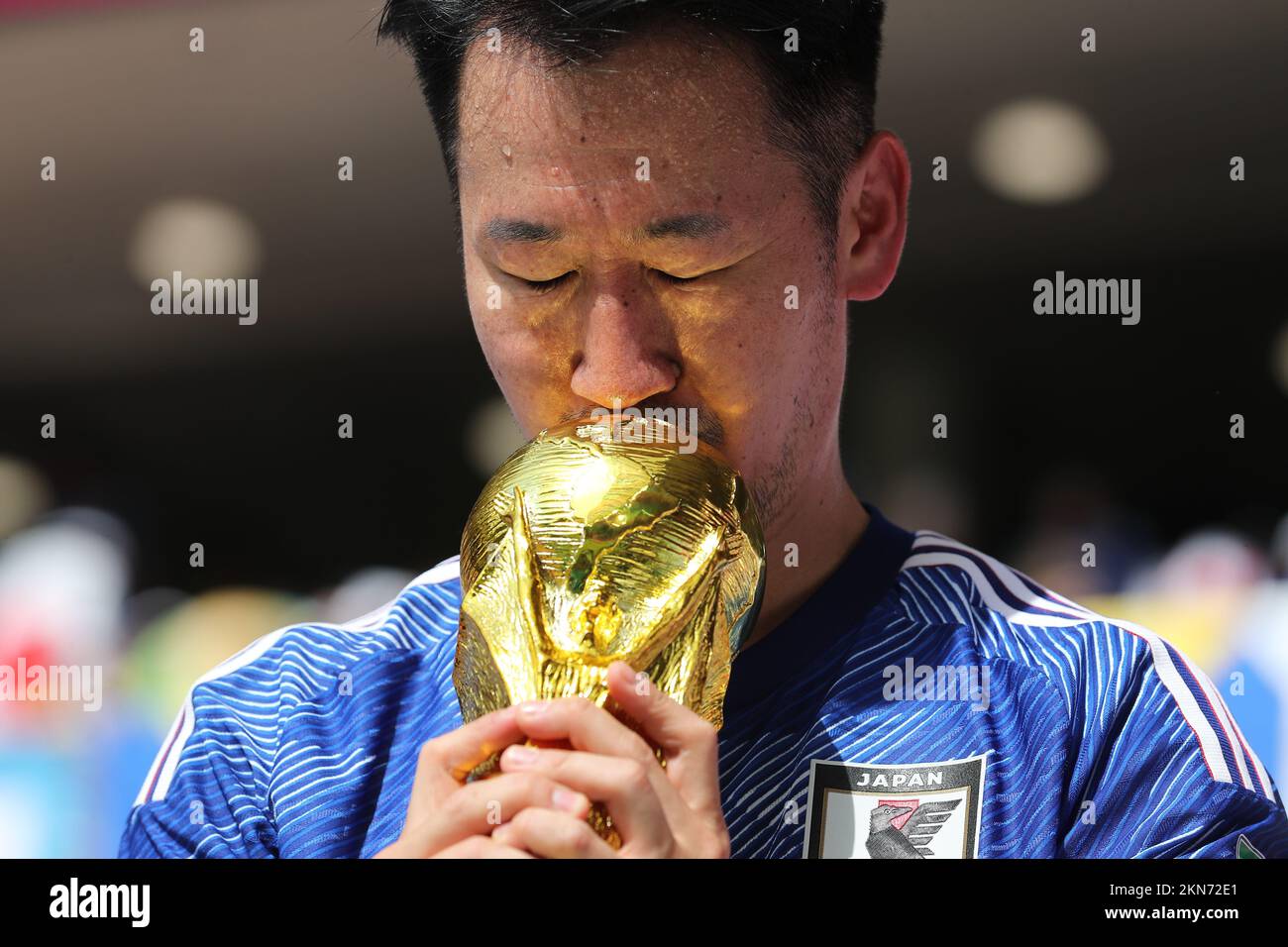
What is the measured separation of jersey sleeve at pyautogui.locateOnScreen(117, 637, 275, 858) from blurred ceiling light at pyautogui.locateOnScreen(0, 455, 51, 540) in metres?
0.42

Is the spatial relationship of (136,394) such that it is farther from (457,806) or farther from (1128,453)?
(1128,453)

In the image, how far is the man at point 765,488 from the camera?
1.35 metres

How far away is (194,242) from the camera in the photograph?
1838mm

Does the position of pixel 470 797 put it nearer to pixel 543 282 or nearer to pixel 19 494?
pixel 543 282

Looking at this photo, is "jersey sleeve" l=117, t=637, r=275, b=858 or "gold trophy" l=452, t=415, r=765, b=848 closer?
"gold trophy" l=452, t=415, r=765, b=848

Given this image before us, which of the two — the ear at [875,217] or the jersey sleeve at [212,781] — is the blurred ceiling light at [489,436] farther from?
the ear at [875,217]

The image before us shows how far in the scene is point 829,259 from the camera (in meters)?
1.49

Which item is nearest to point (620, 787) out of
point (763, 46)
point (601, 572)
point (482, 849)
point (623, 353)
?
point (482, 849)

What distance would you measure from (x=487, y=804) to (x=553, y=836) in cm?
6

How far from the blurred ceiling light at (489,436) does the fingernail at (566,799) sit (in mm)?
867

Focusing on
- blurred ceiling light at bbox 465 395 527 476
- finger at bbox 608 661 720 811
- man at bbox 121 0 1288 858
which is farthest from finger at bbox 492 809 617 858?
blurred ceiling light at bbox 465 395 527 476

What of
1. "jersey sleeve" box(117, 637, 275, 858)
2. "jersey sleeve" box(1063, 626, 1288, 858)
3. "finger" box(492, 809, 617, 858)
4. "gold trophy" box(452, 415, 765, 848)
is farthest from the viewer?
"jersey sleeve" box(117, 637, 275, 858)

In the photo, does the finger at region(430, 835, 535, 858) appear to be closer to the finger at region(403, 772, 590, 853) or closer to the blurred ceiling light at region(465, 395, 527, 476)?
the finger at region(403, 772, 590, 853)

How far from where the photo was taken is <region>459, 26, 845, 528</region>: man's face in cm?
135
